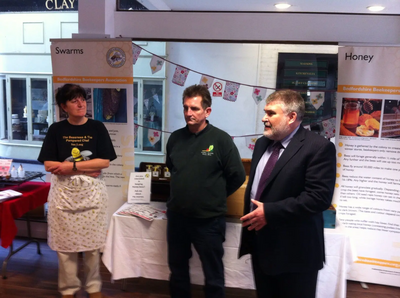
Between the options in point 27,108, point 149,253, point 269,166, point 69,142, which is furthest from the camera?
point 27,108

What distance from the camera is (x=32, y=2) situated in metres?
4.64

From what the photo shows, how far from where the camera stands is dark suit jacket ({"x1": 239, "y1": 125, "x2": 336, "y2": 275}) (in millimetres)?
1449

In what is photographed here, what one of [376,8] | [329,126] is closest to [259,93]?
[329,126]

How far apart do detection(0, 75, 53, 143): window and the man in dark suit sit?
661 cm

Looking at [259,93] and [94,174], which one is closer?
[94,174]

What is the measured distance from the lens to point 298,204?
57.0 inches

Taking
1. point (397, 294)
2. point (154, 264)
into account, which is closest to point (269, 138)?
point (154, 264)

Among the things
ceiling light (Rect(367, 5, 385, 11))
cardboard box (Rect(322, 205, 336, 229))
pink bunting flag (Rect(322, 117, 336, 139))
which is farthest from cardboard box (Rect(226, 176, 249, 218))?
ceiling light (Rect(367, 5, 385, 11))

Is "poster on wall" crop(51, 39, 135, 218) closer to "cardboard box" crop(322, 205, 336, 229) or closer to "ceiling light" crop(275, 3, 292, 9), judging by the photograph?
"ceiling light" crop(275, 3, 292, 9)

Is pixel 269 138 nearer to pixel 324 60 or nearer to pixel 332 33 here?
pixel 332 33

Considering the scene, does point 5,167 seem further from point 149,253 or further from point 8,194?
point 149,253

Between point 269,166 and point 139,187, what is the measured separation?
1.49 m

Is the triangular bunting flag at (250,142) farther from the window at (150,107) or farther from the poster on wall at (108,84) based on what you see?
the poster on wall at (108,84)

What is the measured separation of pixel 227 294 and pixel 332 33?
7.89 feet
